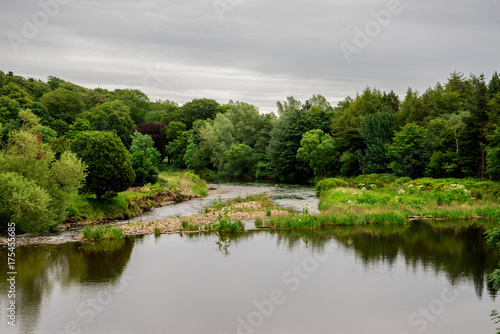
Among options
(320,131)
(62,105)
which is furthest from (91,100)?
(320,131)

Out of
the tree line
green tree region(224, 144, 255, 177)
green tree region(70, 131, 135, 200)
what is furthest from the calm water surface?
green tree region(224, 144, 255, 177)

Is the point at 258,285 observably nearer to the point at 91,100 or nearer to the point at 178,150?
the point at 178,150

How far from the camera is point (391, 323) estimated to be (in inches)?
637

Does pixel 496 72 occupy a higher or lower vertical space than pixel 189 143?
higher

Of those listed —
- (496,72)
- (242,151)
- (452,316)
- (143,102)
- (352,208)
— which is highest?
(143,102)

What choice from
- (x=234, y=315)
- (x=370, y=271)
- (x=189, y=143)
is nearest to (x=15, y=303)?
(x=234, y=315)

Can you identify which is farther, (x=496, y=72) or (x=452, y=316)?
(x=496, y=72)

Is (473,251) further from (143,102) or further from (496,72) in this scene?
(143,102)

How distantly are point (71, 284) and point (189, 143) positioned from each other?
2888 inches

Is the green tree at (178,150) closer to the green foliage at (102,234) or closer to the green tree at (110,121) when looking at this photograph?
the green tree at (110,121)

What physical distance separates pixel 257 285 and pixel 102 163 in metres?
21.8

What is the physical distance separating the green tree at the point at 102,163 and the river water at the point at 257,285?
8822 millimetres

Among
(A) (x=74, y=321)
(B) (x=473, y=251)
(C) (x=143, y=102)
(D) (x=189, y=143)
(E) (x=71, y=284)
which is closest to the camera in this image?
(A) (x=74, y=321)

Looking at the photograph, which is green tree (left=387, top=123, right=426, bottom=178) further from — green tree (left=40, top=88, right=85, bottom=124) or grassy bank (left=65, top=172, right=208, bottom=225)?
green tree (left=40, top=88, right=85, bottom=124)
